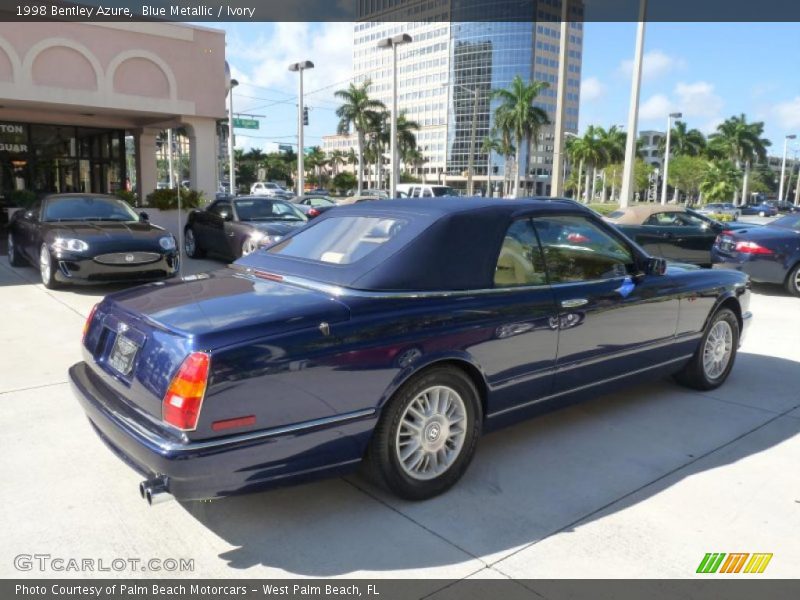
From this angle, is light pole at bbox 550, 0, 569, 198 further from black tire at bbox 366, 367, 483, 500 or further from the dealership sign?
black tire at bbox 366, 367, 483, 500

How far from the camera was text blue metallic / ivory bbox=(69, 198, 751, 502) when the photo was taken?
8.95 feet

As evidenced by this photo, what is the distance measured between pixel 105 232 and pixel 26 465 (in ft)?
18.6

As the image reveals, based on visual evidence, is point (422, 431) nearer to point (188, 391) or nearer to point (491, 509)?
point (491, 509)

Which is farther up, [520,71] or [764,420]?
[520,71]

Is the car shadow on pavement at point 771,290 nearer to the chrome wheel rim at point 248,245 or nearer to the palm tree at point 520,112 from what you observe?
the chrome wheel rim at point 248,245

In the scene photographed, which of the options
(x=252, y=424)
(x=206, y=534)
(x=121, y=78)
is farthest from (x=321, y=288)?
(x=121, y=78)

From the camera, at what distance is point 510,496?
3.49 metres

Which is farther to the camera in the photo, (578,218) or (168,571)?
(578,218)

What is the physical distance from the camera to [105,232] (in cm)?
873

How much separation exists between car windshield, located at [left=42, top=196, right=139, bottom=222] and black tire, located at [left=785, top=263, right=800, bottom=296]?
10658 millimetres

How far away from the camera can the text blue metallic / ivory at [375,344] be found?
2.73 m

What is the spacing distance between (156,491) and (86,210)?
8126 mm

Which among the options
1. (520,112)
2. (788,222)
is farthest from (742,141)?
(788,222)
